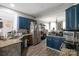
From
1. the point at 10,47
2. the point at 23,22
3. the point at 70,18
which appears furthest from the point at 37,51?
the point at 70,18

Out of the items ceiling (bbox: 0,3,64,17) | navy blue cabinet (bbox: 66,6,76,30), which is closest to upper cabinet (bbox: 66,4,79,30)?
navy blue cabinet (bbox: 66,6,76,30)

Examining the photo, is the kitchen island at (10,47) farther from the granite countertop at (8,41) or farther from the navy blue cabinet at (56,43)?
the navy blue cabinet at (56,43)

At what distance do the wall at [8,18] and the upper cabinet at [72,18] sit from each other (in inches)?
28.8

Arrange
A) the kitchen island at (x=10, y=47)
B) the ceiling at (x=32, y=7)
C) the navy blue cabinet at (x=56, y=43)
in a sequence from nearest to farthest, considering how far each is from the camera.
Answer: the kitchen island at (x=10, y=47) < the ceiling at (x=32, y=7) < the navy blue cabinet at (x=56, y=43)

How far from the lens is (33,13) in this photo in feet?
5.75

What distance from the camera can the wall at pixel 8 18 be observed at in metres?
1.60

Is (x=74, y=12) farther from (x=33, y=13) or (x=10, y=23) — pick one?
(x=10, y=23)

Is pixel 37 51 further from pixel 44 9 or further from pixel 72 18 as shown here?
pixel 72 18

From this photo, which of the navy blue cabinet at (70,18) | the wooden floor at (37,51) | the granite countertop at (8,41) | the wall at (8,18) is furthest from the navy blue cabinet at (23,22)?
the navy blue cabinet at (70,18)

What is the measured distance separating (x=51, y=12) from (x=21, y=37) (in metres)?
0.69

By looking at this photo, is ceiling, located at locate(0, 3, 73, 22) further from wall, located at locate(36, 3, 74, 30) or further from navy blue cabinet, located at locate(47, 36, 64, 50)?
navy blue cabinet, located at locate(47, 36, 64, 50)

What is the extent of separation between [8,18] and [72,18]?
1129mm

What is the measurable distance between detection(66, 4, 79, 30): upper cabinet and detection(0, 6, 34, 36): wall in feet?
2.40

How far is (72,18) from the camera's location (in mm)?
1814
